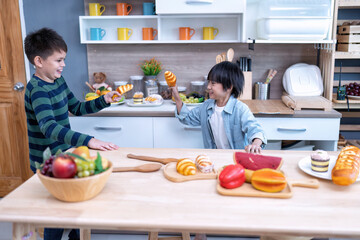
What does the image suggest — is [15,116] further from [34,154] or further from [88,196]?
[88,196]

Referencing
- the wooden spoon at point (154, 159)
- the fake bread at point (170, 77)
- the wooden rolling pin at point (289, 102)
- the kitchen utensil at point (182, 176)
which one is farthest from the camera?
the wooden rolling pin at point (289, 102)

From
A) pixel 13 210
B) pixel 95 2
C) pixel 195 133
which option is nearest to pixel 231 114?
pixel 195 133

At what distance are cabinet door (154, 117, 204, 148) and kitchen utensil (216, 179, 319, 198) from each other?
53.3 inches

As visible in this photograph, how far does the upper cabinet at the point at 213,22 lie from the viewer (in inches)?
100

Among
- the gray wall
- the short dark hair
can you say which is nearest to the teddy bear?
the gray wall

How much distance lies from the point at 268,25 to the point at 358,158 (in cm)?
152

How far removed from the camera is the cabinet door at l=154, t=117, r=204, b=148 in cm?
250

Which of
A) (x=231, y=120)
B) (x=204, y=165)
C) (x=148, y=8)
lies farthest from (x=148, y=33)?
(x=204, y=165)

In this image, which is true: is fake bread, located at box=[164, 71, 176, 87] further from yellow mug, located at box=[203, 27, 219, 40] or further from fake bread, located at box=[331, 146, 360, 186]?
fake bread, located at box=[331, 146, 360, 186]

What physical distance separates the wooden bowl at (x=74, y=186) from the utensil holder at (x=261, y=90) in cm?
201

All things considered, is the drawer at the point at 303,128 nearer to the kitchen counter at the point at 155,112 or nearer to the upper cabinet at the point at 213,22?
the kitchen counter at the point at 155,112

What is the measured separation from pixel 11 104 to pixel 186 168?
209cm

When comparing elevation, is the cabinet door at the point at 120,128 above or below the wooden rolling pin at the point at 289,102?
below

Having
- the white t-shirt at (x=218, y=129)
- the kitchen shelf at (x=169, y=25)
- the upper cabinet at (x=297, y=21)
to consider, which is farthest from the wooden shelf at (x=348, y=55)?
the white t-shirt at (x=218, y=129)
